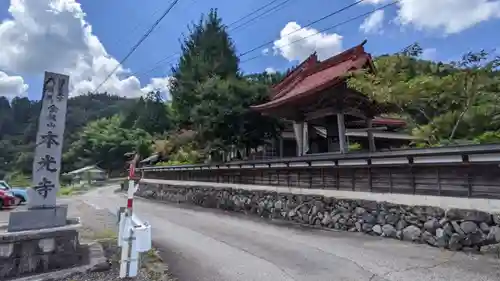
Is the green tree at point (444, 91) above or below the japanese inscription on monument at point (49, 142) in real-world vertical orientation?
above

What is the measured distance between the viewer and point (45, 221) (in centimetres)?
521

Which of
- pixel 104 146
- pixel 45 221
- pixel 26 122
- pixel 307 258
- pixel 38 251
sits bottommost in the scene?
pixel 307 258

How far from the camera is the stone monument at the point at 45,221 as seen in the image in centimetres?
473

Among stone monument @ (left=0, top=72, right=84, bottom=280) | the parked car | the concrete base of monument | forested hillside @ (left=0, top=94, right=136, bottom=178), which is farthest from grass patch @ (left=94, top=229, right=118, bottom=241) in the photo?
→ forested hillside @ (left=0, top=94, right=136, bottom=178)

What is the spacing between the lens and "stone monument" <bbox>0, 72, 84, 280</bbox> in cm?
473

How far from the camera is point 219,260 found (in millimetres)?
5734

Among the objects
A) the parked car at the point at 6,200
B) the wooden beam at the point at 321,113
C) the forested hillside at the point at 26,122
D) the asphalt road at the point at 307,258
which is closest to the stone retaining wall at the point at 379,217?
the asphalt road at the point at 307,258

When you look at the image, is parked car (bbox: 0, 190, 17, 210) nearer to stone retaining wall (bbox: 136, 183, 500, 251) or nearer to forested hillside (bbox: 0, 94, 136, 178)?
stone retaining wall (bbox: 136, 183, 500, 251)

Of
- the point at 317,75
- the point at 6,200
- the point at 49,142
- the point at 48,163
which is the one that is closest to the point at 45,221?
the point at 48,163

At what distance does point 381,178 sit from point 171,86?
Result: 19.8 m

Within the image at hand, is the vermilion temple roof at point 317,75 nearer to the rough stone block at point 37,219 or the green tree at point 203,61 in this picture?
the green tree at point 203,61

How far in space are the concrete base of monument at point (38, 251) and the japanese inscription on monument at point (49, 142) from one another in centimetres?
60

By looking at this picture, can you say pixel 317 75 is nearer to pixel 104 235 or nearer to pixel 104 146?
pixel 104 235

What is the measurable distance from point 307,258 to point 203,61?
1532cm
